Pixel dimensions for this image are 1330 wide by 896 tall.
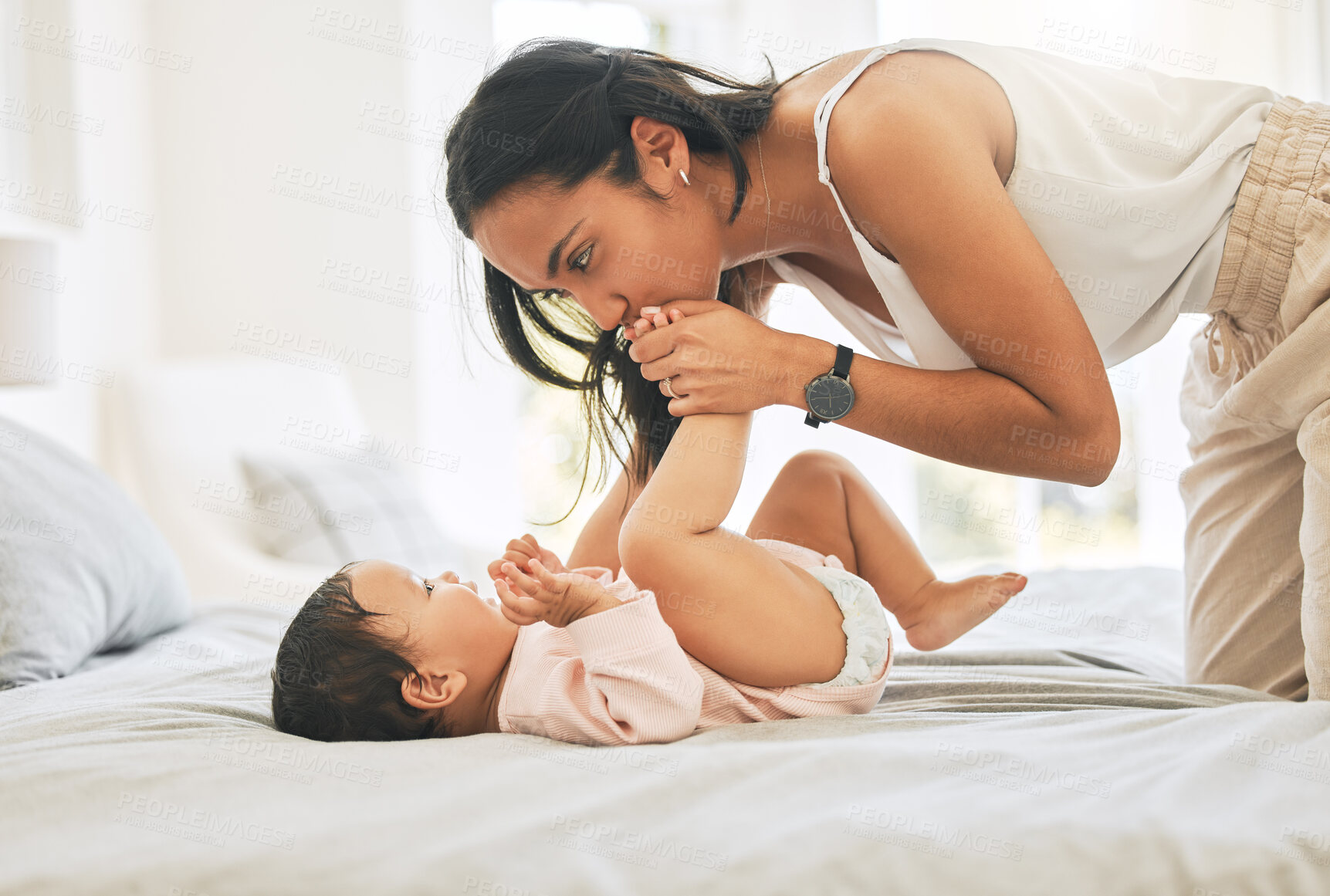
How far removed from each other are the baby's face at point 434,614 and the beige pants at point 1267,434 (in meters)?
0.87

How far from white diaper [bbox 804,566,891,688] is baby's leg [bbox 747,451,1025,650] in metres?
0.16

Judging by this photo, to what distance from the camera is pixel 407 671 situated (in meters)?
1.00

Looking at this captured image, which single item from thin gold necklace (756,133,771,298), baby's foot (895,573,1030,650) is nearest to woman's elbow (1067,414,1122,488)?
baby's foot (895,573,1030,650)

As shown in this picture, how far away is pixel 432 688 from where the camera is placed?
1015 mm

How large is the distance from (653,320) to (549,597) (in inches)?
14.2

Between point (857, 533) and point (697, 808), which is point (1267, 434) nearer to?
point (857, 533)

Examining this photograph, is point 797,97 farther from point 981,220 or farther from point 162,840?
point 162,840

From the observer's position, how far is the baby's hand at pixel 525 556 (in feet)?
3.30

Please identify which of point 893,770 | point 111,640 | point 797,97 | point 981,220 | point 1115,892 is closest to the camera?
point 1115,892

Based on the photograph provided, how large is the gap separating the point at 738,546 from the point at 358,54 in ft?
9.46

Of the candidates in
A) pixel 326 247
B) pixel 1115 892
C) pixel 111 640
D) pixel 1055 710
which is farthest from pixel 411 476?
pixel 1115 892

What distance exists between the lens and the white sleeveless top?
1.07 m

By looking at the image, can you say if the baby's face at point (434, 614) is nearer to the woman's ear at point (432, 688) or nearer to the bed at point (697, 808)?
the woman's ear at point (432, 688)

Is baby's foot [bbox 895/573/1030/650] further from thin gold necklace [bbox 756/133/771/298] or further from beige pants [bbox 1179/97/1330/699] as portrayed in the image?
thin gold necklace [bbox 756/133/771/298]
